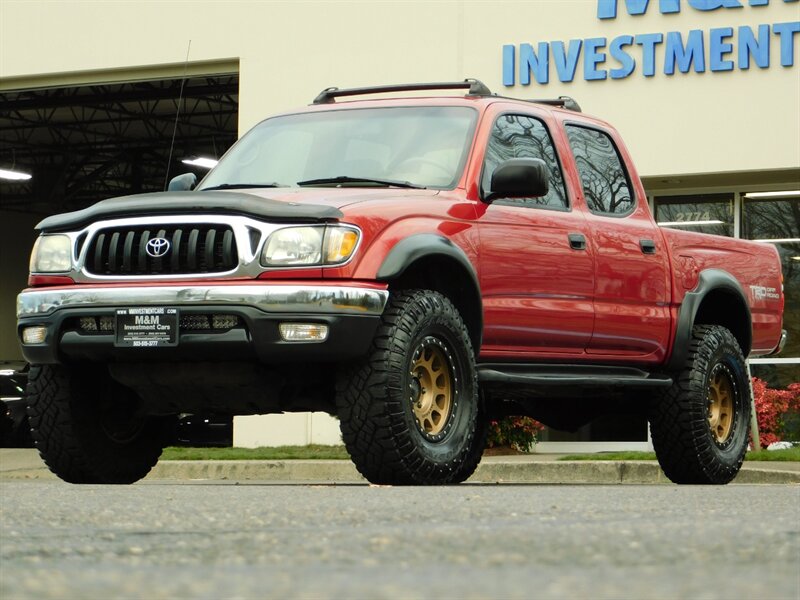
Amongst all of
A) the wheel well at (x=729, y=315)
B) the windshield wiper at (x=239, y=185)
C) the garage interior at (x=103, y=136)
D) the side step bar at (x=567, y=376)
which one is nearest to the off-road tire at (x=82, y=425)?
the windshield wiper at (x=239, y=185)

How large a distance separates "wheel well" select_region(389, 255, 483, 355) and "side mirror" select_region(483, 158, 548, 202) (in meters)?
0.53

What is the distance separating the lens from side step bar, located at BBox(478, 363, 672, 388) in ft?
26.4

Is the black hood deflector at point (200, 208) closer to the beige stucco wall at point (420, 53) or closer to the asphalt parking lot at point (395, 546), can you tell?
the asphalt parking lot at point (395, 546)

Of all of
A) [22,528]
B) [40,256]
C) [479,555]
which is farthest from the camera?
[40,256]

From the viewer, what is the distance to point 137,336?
7.16 m

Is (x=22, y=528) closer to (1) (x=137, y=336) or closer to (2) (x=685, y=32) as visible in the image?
(1) (x=137, y=336)

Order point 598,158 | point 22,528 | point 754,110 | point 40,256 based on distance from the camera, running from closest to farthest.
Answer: point 22,528 → point 40,256 → point 598,158 → point 754,110

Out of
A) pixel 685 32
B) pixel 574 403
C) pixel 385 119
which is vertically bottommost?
pixel 574 403

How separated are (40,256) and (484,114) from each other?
244 centimetres

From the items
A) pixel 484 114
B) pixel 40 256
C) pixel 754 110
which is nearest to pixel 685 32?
pixel 754 110

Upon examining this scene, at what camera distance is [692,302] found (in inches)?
371

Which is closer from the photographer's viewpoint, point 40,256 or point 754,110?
point 40,256

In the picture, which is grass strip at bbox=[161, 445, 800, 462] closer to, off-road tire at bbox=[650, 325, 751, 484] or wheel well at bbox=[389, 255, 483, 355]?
off-road tire at bbox=[650, 325, 751, 484]

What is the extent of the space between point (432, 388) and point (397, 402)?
47 cm
